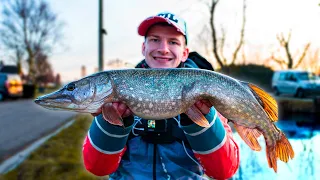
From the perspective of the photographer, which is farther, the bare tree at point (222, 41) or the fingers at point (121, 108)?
the bare tree at point (222, 41)

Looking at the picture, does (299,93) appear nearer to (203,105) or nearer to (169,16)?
(169,16)

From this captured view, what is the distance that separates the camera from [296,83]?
23469 millimetres

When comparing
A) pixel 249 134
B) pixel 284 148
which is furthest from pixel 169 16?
pixel 284 148

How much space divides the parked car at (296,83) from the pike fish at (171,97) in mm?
21468

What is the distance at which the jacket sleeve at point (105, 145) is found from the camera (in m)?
Answer: 2.53

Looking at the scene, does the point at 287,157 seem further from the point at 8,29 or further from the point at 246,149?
the point at 8,29

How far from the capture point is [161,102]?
2.41 metres

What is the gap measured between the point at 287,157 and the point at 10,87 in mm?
27051

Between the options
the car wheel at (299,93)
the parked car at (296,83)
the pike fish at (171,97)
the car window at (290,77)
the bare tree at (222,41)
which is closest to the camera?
the pike fish at (171,97)

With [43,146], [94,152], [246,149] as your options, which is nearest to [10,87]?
[43,146]

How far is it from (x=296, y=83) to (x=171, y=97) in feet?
75.1

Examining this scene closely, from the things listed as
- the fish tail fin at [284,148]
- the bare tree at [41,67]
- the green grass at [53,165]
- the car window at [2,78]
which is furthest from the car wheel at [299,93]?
the bare tree at [41,67]

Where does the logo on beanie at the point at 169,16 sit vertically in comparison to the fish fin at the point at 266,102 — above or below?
above

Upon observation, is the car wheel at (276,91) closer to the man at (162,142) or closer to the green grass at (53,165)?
the green grass at (53,165)
